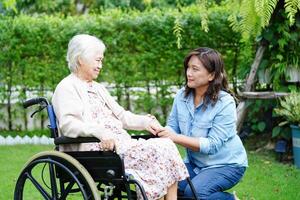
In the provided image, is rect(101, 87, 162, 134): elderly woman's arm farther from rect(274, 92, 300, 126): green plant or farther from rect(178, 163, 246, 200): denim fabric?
rect(274, 92, 300, 126): green plant

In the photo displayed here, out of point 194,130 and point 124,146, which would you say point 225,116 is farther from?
point 124,146

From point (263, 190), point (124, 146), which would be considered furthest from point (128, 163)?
point (263, 190)

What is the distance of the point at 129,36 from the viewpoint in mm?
7840

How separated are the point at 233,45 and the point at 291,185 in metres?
2.90

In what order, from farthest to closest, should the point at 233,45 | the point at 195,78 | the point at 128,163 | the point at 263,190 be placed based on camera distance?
the point at 233,45
the point at 263,190
the point at 195,78
the point at 128,163

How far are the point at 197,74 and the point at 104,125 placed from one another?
56 centimetres

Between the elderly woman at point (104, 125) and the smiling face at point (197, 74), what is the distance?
30cm

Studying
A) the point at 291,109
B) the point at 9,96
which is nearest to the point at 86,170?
the point at 291,109

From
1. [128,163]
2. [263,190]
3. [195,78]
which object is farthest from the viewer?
[263,190]

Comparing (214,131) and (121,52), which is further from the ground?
(121,52)

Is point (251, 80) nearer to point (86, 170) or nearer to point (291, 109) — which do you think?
point (291, 109)

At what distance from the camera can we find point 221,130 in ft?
11.6

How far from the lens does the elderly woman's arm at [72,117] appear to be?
323 centimetres

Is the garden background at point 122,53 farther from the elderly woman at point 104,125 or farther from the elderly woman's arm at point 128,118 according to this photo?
the elderly woman at point 104,125
